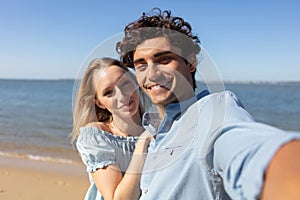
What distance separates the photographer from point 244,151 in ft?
2.66

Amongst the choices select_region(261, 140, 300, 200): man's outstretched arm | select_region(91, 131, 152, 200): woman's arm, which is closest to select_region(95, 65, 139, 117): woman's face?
select_region(91, 131, 152, 200): woman's arm

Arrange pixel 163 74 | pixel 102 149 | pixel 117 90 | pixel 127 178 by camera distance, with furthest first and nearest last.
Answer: pixel 117 90 → pixel 102 149 → pixel 127 178 → pixel 163 74

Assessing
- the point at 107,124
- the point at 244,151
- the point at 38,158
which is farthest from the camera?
the point at 38,158

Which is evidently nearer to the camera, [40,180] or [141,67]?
[141,67]

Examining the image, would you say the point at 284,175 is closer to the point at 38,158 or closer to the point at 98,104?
the point at 98,104

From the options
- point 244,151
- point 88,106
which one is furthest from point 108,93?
point 244,151

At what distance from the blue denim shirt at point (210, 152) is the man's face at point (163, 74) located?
70mm

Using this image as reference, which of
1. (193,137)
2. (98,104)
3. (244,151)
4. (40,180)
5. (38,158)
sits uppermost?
(244,151)

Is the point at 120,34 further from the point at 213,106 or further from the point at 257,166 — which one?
the point at 257,166

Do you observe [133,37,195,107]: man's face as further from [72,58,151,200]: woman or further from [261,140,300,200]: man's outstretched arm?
[261,140,300,200]: man's outstretched arm

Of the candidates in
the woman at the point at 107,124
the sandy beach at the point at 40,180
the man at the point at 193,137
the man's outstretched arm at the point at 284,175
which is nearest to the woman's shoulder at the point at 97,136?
the woman at the point at 107,124

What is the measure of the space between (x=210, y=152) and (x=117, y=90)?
3.89 feet

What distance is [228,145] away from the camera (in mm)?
909

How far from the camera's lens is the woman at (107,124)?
1911mm
